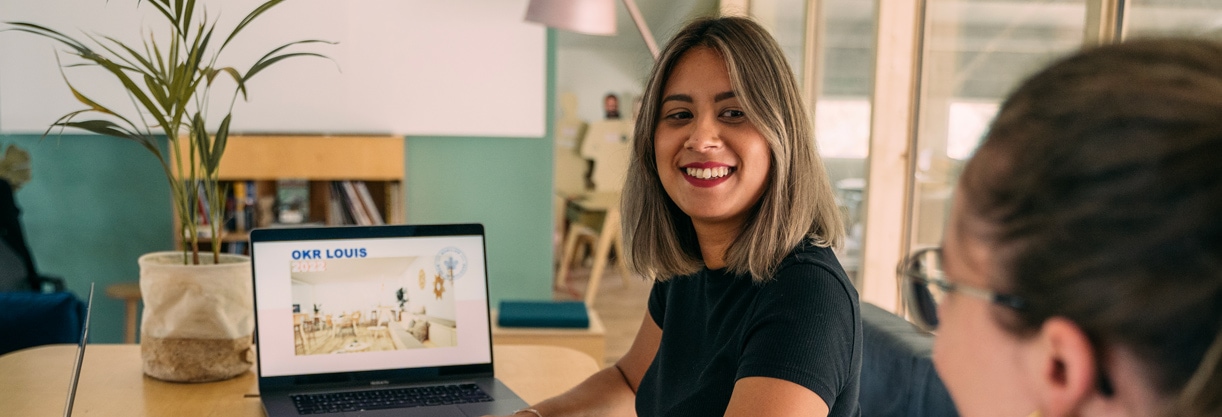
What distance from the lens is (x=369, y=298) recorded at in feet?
5.61

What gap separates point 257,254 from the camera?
5.46ft

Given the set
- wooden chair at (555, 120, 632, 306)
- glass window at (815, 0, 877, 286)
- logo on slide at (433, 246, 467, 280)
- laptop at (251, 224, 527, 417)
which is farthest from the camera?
wooden chair at (555, 120, 632, 306)

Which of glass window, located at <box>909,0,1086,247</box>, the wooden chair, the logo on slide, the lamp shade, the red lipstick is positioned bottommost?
the wooden chair

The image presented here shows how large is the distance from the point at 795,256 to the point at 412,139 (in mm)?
3380

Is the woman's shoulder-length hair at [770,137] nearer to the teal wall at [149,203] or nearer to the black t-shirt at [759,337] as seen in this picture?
the black t-shirt at [759,337]

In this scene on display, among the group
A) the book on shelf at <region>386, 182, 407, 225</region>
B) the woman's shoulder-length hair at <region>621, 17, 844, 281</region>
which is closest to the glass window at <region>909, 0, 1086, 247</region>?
the woman's shoulder-length hair at <region>621, 17, 844, 281</region>

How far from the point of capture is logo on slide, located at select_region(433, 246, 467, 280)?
1.76 m

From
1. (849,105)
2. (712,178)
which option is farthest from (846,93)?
(712,178)

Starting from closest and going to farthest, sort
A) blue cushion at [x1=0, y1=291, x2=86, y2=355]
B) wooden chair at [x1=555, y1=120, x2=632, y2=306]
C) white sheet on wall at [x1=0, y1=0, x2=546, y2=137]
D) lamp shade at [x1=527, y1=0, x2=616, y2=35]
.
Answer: blue cushion at [x1=0, y1=291, x2=86, y2=355], lamp shade at [x1=527, y1=0, x2=616, y2=35], white sheet on wall at [x1=0, y1=0, x2=546, y2=137], wooden chair at [x1=555, y1=120, x2=632, y2=306]

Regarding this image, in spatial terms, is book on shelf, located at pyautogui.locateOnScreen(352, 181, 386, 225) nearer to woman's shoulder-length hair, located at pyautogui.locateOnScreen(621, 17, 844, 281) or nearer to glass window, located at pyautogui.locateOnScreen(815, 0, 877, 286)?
glass window, located at pyautogui.locateOnScreen(815, 0, 877, 286)

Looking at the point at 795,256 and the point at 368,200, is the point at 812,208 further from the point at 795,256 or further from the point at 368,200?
the point at 368,200

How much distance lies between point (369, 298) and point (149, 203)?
3062 mm

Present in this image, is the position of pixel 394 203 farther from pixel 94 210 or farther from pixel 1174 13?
pixel 1174 13

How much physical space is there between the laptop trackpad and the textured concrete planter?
0.35 m
